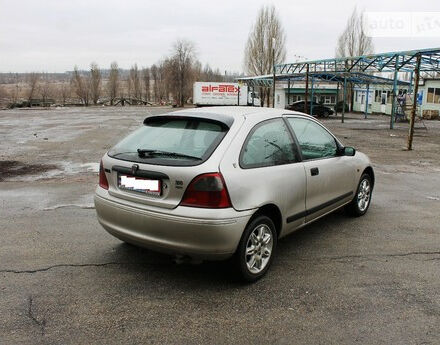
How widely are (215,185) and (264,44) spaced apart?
4996cm

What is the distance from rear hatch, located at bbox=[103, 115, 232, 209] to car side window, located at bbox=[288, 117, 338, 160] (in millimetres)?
1102

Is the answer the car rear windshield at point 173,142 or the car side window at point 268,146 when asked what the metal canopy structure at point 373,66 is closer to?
the car side window at point 268,146

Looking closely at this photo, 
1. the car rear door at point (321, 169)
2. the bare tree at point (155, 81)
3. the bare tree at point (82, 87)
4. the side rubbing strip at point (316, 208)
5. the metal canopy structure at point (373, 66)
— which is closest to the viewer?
the side rubbing strip at point (316, 208)

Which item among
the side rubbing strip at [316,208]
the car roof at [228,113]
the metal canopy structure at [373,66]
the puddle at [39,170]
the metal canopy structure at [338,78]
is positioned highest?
the metal canopy structure at [373,66]

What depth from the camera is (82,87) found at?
239ft

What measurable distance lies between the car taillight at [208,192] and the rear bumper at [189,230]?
0.06m

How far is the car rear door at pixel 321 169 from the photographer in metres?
4.34

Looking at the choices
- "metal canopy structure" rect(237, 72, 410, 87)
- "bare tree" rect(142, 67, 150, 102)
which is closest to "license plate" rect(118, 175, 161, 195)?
"metal canopy structure" rect(237, 72, 410, 87)

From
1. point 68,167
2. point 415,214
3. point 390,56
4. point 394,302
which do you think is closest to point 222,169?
point 394,302

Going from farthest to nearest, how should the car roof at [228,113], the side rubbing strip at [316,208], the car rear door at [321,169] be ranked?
the car rear door at [321,169] < the side rubbing strip at [316,208] < the car roof at [228,113]

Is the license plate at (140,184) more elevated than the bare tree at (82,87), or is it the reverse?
the bare tree at (82,87)

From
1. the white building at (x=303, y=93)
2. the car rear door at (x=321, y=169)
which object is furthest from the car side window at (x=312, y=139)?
the white building at (x=303, y=93)

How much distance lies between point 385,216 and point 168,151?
368 centimetres

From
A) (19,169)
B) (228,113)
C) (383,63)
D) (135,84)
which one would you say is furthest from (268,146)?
(135,84)
